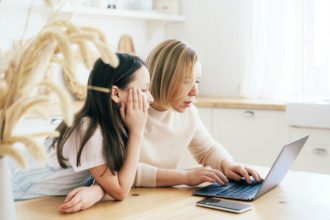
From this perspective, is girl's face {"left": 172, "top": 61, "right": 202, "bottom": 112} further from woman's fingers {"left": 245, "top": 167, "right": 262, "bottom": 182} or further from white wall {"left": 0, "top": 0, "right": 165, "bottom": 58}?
white wall {"left": 0, "top": 0, "right": 165, "bottom": 58}

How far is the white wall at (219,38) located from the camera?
364cm

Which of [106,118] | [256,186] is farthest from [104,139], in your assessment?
[256,186]

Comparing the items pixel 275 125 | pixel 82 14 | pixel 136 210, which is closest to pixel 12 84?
pixel 136 210

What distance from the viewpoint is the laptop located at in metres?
1.25

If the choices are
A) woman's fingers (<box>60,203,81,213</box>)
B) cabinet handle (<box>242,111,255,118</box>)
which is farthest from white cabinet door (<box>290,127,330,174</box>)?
woman's fingers (<box>60,203,81,213</box>)

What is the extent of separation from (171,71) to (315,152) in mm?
1479

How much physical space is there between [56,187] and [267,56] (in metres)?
2.39

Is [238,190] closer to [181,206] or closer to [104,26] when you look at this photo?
[181,206]

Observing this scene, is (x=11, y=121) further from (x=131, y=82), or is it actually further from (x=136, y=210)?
(x=131, y=82)

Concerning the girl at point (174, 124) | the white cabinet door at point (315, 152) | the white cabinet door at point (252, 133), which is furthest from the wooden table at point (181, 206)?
the white cabinet door at point (252, 133)

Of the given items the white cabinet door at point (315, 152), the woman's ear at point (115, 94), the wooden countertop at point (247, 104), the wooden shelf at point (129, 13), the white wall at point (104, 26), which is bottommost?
the white cabinet door at point (315, 152)

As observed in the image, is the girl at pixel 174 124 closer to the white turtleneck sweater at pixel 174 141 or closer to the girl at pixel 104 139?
the white turtleneck sweater at pixel 174 141

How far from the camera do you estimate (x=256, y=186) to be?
4.53 feet

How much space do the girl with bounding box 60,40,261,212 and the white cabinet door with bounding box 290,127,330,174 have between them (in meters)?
1.19
